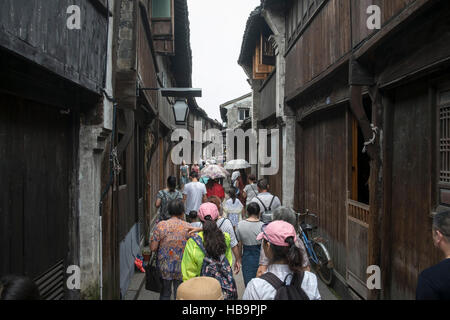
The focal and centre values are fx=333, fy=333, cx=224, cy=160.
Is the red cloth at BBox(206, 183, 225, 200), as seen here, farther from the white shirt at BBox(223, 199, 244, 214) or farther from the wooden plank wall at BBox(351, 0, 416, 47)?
the wooden plank wall at BBox(351, 0, 416, 47)

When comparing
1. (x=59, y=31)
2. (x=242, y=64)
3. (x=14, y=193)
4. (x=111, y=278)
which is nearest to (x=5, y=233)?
(x=14, y=193)

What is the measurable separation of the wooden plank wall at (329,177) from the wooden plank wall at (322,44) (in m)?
0.95

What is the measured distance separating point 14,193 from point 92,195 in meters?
1.21

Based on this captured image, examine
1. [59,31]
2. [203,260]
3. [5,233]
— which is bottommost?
[203,260]

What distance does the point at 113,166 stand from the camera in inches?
170

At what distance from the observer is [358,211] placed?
5.30 m

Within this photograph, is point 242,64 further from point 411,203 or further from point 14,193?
point 14,193

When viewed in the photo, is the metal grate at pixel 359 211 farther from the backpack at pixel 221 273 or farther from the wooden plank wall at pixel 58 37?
the wooden plank wall at pixel 58 37

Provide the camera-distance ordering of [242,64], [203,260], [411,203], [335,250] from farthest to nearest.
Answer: [242,64]
[335,250]
[411,203]
[203,260]

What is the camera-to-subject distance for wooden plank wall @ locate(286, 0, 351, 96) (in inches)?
205

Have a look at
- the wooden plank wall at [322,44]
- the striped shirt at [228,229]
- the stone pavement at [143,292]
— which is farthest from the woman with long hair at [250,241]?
the wooden plank wall at [322,44]

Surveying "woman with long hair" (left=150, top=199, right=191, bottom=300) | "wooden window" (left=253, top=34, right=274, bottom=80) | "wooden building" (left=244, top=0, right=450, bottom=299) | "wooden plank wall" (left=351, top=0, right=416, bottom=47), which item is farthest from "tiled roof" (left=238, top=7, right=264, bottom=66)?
"woman with long hair" (left=150, top=199, right=191, bottom=300)

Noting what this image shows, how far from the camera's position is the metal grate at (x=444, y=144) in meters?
3.21
